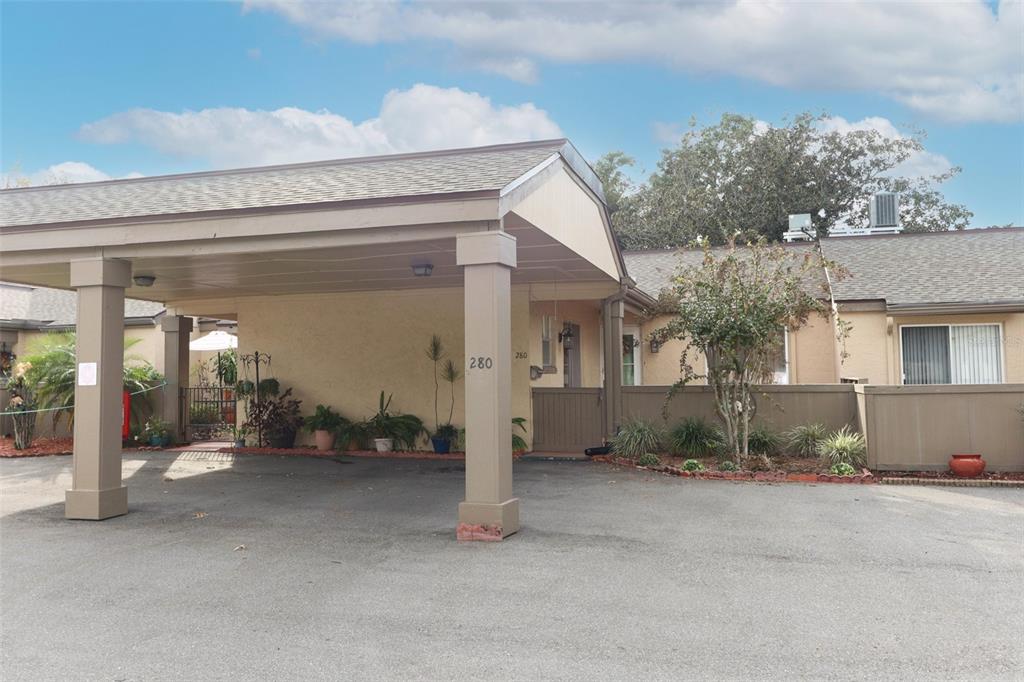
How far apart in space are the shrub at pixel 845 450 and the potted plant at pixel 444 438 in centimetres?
635

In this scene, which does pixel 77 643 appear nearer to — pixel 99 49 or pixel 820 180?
pixel 99 49

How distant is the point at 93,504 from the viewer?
8.14 m

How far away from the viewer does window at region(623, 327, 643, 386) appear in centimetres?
1711

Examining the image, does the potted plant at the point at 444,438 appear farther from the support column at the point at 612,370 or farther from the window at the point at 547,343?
the support column at the point at 612,370

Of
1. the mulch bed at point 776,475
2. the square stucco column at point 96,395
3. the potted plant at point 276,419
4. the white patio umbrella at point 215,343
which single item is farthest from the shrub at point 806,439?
the white patio umbrella at point 215,343

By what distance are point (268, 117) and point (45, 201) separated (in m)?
30.4

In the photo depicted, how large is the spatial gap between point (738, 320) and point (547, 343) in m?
4.53

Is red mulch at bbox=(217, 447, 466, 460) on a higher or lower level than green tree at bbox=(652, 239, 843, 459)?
lower

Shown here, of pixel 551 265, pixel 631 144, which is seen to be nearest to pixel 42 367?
pixel 551 265

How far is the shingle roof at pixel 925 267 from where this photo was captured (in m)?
14.0

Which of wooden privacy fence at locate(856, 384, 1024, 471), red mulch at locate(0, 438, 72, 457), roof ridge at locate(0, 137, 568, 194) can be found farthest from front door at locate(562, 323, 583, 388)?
red mulch at locate(0, 438, 72, 457)

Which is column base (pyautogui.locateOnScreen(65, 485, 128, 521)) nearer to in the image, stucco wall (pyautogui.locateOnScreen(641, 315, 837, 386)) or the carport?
the carport

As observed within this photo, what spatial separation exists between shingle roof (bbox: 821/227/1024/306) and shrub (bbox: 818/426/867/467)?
14.0 feet

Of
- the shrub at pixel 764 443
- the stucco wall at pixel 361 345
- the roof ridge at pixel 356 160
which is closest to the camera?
the roof ridge at pixel 356 160
